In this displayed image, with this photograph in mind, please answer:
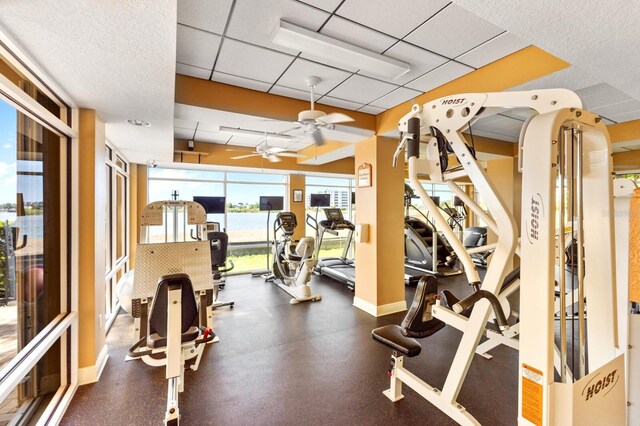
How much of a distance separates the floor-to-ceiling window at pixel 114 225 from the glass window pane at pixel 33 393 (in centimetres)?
137

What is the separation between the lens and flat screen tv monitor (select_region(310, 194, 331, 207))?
23.3 feet

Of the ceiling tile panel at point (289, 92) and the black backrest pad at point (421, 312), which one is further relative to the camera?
the ceiling tile panel at point (289, 92)

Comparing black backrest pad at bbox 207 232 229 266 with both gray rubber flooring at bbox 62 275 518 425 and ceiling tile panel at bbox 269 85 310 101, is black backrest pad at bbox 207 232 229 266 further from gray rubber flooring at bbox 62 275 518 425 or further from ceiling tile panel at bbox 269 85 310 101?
ceiling tile panel at bbox 269 85 310 101

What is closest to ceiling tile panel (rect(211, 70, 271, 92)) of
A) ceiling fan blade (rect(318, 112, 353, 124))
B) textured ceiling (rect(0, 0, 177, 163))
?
textured ceiling (rect(0, 0, 177, 163))

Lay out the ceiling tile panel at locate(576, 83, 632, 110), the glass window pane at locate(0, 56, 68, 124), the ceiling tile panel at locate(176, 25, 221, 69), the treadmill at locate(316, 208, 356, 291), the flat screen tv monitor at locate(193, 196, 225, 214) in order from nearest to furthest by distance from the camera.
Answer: the glass window pane at locate(0, 56, 68, 124) < the ceiling tile panel at locate(176, 25, 221, 69) < the ceiling tile panel at locate(576, 83, 632, 110) < the treadmill at locate(316, 208, 356, 291) < the flat screen tv monitor at locate(193, 196, 225, 214)

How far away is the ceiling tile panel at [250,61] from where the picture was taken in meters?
2.57

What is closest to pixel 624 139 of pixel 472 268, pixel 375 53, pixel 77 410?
pixel 375 53

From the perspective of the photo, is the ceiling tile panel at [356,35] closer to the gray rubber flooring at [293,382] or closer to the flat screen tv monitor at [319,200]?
the gray rubber flooring at [293,382]

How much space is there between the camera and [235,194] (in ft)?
23.4

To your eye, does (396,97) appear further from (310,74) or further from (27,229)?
(27,229)

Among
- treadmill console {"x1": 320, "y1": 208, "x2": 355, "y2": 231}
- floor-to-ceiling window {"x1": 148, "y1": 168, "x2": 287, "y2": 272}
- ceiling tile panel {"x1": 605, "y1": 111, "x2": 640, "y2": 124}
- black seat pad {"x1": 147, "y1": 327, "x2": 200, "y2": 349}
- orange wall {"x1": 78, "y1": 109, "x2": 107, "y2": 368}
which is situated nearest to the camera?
black seat pad {"x1": 147, "y1": 327, "x2": 200, "y2": 349}

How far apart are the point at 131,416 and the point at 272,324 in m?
1.93

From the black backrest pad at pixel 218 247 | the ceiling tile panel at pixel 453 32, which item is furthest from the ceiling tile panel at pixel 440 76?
the black backrest pad at pixel 218 247

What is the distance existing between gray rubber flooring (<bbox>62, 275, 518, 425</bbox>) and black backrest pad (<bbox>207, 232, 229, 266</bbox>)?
113 centimetres
